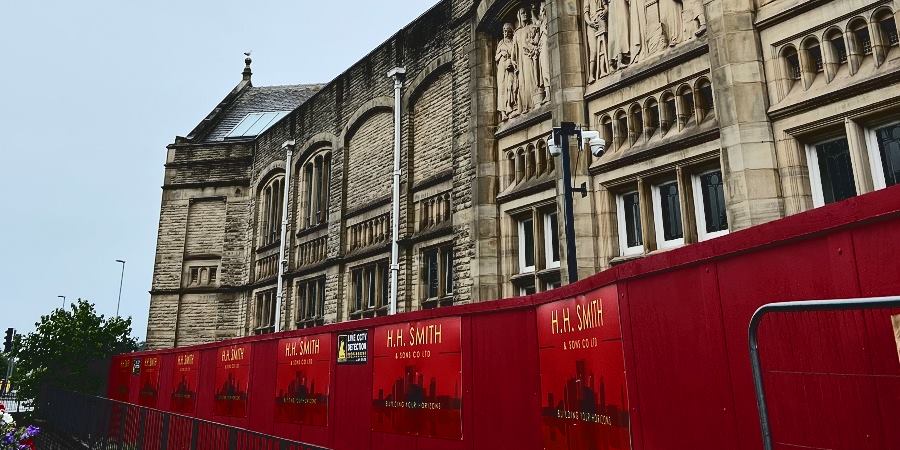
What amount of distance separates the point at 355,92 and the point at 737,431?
19.6m

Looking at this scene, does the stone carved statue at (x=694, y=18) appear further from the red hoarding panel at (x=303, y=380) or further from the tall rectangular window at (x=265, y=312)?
the tall rectangular window at (x=265, y=312)

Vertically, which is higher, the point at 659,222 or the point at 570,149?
the point at 570,149

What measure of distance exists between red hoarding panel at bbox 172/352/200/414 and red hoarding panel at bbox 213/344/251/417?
1.63 metres

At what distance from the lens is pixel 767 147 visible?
9078 mm

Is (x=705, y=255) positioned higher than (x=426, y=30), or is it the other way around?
(x=426, y=30)

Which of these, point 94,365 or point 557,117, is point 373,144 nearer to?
point 557,117

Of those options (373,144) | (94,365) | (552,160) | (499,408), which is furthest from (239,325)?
(499,408)

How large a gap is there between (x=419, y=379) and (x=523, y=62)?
347 inches

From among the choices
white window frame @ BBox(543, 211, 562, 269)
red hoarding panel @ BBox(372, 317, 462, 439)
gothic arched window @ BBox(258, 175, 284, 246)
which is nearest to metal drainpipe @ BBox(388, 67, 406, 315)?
white window frame @ BBox(543, 211, 562, 269)

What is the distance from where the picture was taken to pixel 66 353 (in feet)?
74.6

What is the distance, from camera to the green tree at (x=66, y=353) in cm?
2225

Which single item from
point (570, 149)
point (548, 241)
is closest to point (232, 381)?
point (548, 241)

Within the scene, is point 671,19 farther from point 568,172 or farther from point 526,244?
point 526,244

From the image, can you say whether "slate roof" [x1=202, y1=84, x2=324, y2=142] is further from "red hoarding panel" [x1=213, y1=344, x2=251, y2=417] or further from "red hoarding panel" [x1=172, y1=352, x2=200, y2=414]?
"red hoarding panel" [x1=213, y1=344, x2=251, y2=417]
